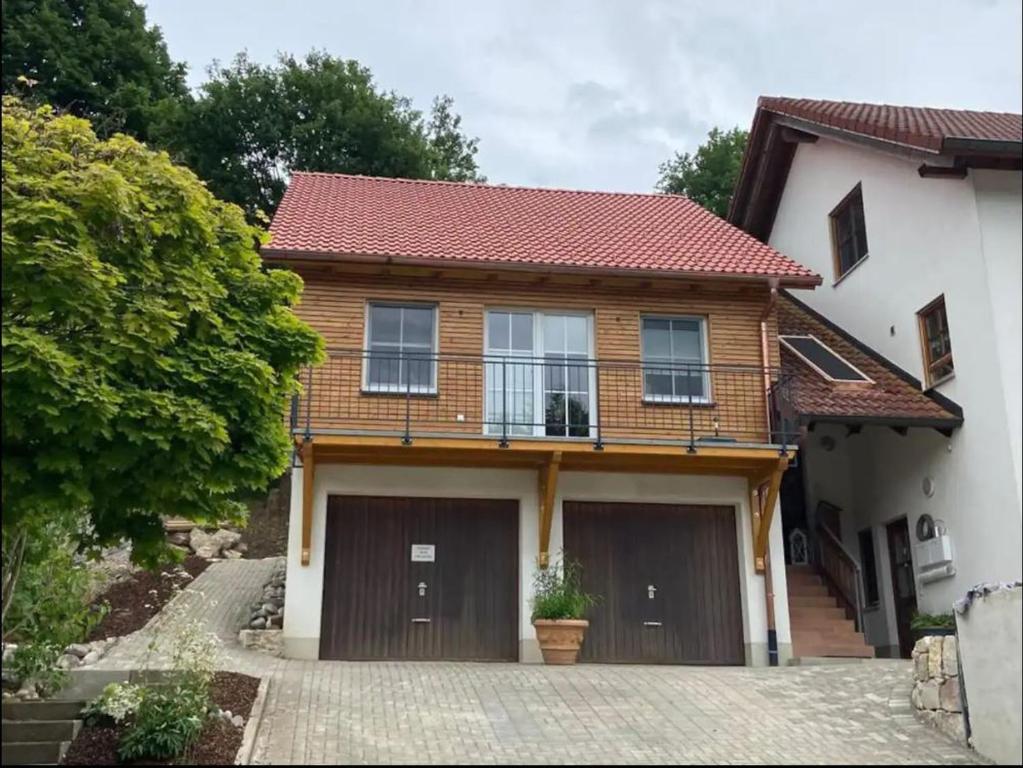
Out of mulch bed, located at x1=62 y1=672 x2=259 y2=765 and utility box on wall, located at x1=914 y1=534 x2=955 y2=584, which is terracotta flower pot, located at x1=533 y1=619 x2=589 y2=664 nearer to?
mulch bed, located at x1=62 y1=672 x2=259 y2=765

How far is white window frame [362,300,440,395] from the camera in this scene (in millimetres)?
14406

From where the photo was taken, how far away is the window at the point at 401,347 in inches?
570

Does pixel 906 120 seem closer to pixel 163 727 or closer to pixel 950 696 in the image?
pixel 950 696

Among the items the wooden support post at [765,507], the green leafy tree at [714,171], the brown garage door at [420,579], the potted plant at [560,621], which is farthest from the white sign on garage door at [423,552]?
the green leafy tree at [714,171]

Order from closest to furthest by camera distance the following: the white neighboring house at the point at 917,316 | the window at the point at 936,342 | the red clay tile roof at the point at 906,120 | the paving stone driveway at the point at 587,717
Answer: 1. the paving stone driveway at the point at 587,717
2. the white neighboring house at the point at 917,316
3. the red clay tile roof at the point at 906,120
4. the window at the point at 936,342

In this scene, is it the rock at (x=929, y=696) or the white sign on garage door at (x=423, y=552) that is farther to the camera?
the white sign on garage door at (x=423, y=552)

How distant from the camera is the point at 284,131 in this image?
95.7ft

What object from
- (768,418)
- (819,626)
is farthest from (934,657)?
(819,626)

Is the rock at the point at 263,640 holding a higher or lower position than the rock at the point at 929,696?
higher

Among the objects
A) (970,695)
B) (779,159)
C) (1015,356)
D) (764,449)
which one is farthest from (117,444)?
(779,159)

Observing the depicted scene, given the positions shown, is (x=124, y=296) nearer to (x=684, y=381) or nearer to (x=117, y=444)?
(x=117, y=444)

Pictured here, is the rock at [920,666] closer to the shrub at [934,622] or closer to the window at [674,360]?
the shrub at [934,622]

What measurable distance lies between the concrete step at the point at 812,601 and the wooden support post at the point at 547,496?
14.5 feet

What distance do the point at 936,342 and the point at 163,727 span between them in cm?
1207
